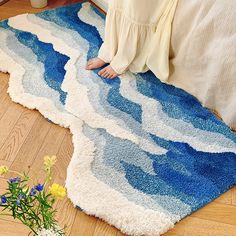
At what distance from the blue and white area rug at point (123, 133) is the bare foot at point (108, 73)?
0.03 meters

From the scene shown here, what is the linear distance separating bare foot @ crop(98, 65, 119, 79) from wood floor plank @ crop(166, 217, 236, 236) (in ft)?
2.36

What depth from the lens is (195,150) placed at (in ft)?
3.86

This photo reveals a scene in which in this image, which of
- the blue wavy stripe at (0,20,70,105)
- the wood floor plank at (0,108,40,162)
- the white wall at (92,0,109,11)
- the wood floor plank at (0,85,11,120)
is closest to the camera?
the wood floor plank at (0,108,40,162)

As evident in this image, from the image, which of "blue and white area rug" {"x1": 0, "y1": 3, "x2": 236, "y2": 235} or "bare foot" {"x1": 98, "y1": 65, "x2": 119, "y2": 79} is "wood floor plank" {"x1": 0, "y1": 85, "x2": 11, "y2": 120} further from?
"bare foot" {"x1": 98, "y1": 65, "x2": 119, "y2": 79}

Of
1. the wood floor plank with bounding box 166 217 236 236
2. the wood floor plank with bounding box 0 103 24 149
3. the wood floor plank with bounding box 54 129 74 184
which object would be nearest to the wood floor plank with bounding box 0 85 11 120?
the wood floor plank with bounding box 0 103 24 149

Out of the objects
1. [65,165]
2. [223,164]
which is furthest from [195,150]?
[65,165]

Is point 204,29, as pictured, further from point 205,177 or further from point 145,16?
point 205,177

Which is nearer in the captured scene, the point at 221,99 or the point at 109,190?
the point at 109,190

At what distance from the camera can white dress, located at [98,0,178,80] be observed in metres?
1.32

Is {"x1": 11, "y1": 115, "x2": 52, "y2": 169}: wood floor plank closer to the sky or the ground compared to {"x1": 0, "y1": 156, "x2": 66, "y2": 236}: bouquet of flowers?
closer to the ground

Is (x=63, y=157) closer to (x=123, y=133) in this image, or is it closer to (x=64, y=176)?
(x=64, y=176)

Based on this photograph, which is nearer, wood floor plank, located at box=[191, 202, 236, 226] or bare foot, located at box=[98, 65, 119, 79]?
wood floor plank, located at box=[191, 202, 236, 226]

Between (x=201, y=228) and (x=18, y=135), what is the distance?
27.2 inches

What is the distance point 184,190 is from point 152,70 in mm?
584
